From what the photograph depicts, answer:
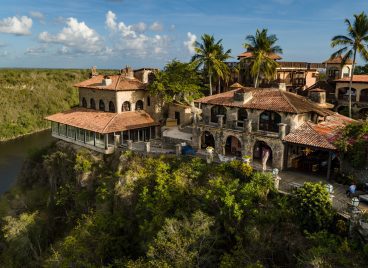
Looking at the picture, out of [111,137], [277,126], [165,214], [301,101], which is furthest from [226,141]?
[111,137]

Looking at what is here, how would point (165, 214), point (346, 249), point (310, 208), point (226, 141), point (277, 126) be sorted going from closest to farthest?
1. point (346, 249)
2. point (310, 208)
3. point (165, 214)
4. point (277, 126)
5. point (226, 141)

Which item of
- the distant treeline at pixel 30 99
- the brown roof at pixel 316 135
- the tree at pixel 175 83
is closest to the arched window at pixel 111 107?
the tree at pixel 175 83

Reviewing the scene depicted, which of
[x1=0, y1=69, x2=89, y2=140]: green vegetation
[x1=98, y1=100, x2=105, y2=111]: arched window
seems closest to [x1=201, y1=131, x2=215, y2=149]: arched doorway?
[x1=98, y1=100, x2=105, y2=111]: arched window

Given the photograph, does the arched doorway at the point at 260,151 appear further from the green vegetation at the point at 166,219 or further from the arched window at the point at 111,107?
the arched window at the point at 111,107

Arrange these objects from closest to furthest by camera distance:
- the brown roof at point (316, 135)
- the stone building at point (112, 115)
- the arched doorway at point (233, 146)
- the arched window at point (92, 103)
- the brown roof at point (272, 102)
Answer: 1. the brown roof at point (316, 135)
2. the brown roof at point (272, 102)
3. the arched doorway at point (233, 146)
4. the stone building at point (112, 115)
5. the arched window at point (92, 103)

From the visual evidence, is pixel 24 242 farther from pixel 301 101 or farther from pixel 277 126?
pixel 301 101

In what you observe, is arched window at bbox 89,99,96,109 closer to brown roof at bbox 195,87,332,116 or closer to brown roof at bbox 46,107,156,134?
brown roof at bbox 46,107,156,134

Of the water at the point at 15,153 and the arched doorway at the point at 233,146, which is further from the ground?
the arched doorway at the point at 233,146
